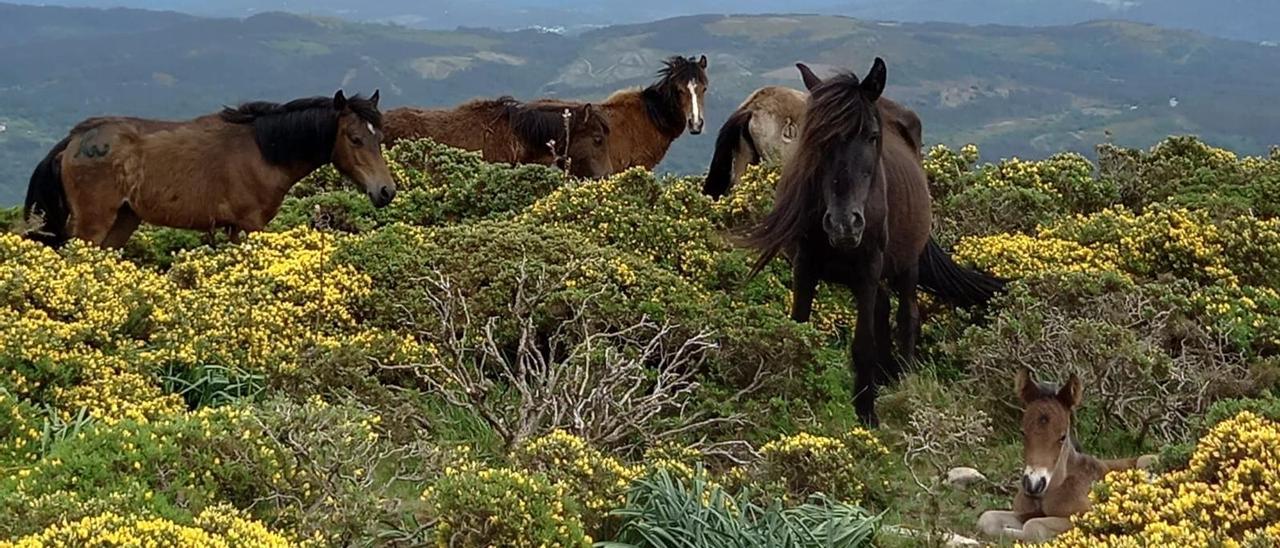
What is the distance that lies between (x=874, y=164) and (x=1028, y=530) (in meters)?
2.21

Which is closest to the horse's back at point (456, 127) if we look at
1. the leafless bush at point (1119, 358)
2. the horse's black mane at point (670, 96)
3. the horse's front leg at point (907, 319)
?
the horse's black mane at point (670, 96)

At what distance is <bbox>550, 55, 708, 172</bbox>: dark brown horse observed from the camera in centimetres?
1511

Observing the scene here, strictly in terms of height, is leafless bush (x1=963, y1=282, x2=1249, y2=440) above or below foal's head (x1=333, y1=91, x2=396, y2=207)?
below

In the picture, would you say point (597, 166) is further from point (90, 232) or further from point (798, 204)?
point (798, 204)

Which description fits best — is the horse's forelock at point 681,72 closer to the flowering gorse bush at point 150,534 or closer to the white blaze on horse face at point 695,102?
the white blaze on horse face at point 695,102

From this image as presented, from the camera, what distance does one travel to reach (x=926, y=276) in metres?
8.20

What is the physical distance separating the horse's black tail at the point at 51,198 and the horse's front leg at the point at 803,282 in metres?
4.97

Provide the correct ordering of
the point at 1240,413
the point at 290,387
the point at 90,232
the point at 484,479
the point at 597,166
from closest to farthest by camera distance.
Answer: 1. the point at 484,479
2. the point at 1240,413
3. the point at 290,387
4. the point at 90,232
5. the point at 597,166

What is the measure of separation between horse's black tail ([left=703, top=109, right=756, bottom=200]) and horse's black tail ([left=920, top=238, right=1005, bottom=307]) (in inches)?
→ 167

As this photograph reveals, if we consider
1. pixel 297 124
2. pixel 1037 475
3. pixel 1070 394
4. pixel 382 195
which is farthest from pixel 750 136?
pixel 1037 475

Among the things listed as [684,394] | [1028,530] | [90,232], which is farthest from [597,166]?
[1028,530]

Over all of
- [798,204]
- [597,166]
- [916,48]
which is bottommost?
[916,48]

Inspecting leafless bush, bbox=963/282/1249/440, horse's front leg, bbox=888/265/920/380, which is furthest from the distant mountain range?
leafless bush, bbox=963/282/1249/440

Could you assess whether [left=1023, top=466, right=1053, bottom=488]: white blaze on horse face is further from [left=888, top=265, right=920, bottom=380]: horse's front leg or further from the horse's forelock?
the horse's forelock
